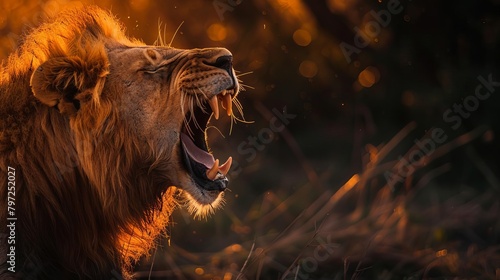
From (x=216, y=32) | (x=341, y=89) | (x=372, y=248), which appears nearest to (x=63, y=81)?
(x=372, y=248)

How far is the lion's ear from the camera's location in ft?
10.7

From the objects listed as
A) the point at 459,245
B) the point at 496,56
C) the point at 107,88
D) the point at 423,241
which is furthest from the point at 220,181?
the point at 496,56

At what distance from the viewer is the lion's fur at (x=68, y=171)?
3.28m

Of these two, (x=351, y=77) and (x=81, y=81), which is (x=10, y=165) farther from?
(x=351, y=77)

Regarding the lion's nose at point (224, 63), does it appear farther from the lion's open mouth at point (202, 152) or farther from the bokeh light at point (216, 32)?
the bokeh light at point (216, 32)

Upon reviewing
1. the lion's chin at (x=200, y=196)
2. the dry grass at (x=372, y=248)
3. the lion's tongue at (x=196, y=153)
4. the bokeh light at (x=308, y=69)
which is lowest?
the bokeh light at (x=308, y=69)

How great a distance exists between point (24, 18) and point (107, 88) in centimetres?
315

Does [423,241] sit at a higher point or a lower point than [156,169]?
lower

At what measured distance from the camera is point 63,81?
10.9ft

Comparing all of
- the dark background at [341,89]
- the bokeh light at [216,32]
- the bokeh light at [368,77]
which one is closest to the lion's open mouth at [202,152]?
the dark background at [341,89]

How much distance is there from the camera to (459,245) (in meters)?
5.82

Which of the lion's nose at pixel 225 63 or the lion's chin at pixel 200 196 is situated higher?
the lion's nose at pixel 225 63

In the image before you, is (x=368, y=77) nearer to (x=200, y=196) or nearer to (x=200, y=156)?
(x=200, y=156)

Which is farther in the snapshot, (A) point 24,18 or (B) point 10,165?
(A) point 24,18
